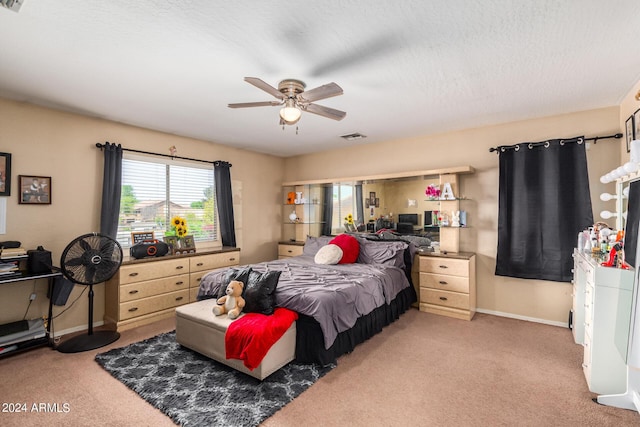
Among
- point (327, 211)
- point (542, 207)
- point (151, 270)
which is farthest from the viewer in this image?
point (327, 211)

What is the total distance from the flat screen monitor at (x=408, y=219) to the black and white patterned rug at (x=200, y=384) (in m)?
2.57

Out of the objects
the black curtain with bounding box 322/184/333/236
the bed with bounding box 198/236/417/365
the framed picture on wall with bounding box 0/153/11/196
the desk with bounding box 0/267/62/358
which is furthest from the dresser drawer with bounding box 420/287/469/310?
the framed picture on wall with bounding box 0/153/11/196

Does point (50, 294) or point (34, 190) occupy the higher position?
point (34, 190)

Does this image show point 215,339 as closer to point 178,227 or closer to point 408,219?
point 178,227

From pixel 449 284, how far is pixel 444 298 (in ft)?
0.64

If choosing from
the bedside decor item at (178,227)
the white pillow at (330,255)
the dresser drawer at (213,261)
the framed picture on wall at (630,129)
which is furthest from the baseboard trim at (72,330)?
the framed picture on wall at (630,129)

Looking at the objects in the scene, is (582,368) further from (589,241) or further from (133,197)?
(133,197)

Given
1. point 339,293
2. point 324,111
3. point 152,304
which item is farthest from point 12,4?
point 152,304

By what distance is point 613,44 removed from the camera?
2.04 m

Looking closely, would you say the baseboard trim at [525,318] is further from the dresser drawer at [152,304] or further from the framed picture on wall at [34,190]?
the framed picture on wall at [34,190]

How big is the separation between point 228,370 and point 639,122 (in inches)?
160

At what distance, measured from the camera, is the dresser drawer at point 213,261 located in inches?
A: 162

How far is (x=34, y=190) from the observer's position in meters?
3.17

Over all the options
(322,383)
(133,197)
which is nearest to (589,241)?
(322,383)
